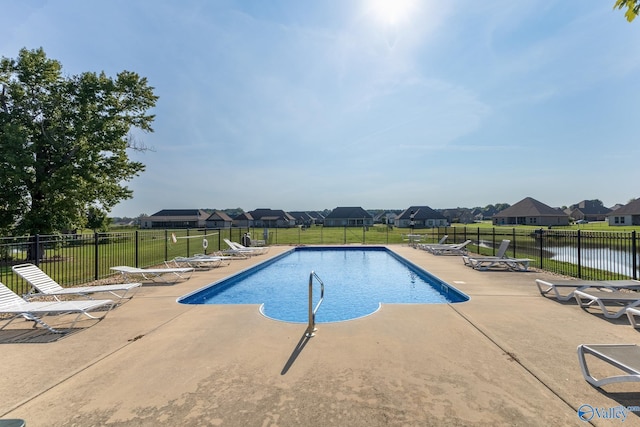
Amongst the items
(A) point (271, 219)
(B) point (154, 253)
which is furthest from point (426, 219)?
(B) point (154, 253)

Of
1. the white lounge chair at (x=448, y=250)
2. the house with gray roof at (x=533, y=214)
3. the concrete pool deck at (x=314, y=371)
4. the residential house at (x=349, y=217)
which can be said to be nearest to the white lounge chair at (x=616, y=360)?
the concrete pool deck at (x=314, y=371)

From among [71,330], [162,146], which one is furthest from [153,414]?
[162,146]

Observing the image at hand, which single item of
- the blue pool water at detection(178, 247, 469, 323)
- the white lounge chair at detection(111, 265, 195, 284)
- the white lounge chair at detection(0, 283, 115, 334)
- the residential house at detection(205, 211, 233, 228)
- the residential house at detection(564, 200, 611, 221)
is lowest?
the blue pool water at detection(178, 247, 469, 323)

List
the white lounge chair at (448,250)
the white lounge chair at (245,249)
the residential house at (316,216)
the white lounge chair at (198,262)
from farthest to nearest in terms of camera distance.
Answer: the residential house at (316,216), the white lounge chair at (448,250), the white lounge chair at (245,249), the white lounge chair at (198,262)

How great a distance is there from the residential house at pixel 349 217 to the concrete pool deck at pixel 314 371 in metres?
63.9

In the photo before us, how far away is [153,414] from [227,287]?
283 inches

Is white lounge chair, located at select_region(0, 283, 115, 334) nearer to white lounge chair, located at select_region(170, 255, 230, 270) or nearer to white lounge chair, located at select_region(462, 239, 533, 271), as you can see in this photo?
white lounge chair, located at select_region(170, 255, 230, 270)

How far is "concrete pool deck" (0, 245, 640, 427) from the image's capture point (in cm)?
276

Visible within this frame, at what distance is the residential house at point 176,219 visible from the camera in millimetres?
71625

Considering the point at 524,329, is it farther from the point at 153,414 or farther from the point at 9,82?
the point at 9,82

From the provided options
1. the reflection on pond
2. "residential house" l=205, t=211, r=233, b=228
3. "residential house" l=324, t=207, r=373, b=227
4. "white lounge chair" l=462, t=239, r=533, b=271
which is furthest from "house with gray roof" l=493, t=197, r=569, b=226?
"residential house" l=205, t=211, r=233, b=228

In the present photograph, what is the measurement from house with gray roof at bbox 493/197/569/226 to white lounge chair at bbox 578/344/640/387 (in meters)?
69.1

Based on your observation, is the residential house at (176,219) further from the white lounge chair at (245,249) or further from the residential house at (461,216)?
the residential house at (461,216)

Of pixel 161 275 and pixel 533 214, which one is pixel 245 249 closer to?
pixel 161 275
